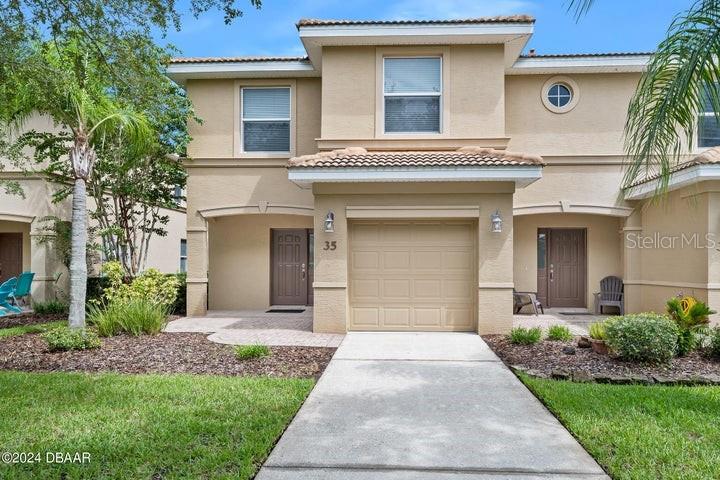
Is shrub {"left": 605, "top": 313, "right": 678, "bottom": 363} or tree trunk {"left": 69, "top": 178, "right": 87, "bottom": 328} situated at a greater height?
tree trunk {"left": 69, "top": 178, "right": 87, "bottom": 328}

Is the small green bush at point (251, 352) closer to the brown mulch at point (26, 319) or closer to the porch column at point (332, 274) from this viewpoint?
the porch column at point (332, 274)

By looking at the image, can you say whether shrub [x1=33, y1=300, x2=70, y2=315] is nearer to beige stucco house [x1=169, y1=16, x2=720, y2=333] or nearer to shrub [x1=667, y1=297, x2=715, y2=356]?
beige stucco house [x1=169, y1=16, x2=720, y2=333]

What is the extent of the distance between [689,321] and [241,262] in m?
11.4

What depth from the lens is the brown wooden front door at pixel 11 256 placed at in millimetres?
16312

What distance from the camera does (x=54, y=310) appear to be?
13.6 m

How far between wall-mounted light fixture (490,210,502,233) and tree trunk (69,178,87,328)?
28.2 ft

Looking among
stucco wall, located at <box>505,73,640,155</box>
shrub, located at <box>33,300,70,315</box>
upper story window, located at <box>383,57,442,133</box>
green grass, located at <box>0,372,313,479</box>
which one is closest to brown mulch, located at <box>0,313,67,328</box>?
shrub, located at <box>33,300,70,315</box>

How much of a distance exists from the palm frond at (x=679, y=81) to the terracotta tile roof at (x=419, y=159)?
377cm

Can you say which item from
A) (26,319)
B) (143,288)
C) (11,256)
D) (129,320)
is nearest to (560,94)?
(143,288)

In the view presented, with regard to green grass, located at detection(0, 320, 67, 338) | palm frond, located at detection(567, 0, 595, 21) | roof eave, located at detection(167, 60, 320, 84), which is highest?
roof eave, located at detection(167, 60, 320, 84)

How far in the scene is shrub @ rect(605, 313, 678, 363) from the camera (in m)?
7.22

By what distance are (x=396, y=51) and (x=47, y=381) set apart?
1006 cm

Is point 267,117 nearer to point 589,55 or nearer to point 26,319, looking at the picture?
point 26,319

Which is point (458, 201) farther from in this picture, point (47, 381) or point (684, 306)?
point (47, 381)
